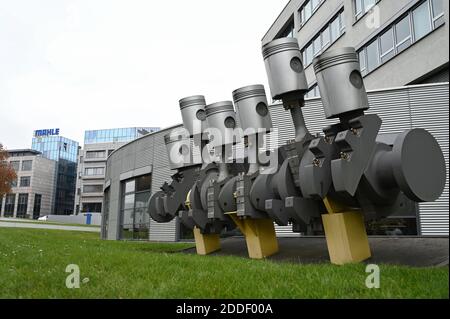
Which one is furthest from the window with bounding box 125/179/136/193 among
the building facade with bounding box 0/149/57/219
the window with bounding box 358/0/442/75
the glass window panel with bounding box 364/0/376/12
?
the building facade with bounding box 0/149/57/219

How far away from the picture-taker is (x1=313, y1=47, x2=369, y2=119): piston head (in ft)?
22.2

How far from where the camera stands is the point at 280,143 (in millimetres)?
18062

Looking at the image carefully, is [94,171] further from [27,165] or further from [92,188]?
[27,165]

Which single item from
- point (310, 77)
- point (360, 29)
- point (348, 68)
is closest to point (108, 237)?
point (310, 77)

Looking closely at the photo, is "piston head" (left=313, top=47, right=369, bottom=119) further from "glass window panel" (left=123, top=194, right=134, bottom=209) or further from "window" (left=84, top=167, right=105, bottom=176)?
"window" (left=84, top=167, right=105, bottom=176)

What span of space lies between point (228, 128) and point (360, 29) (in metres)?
16.9

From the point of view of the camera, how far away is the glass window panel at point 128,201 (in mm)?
26625

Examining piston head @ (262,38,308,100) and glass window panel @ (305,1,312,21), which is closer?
piston head @ (262,38,308,100)

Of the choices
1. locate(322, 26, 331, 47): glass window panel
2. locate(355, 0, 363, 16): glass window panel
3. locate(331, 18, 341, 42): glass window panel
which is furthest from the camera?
locate(322, 26, 331, 47): glass window panel

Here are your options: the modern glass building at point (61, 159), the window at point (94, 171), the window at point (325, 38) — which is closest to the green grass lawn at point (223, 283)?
the window at point (325, 38)

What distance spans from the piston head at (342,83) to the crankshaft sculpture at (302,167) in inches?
0.6

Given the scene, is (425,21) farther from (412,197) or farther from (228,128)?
(412,197)

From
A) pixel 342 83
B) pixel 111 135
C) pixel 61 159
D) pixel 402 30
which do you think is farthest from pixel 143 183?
pixel 61 159

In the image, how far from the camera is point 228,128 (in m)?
10.6
